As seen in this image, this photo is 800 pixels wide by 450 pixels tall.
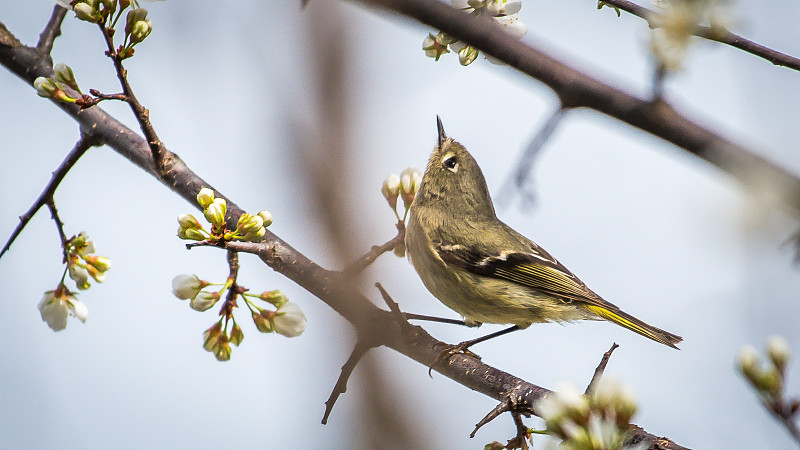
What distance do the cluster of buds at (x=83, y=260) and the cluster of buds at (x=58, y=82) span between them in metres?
0.43

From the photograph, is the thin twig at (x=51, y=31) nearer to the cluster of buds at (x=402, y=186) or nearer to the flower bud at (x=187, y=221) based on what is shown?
the flower bud at (x=187, y=221)


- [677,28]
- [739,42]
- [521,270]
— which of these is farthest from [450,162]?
[677,28]

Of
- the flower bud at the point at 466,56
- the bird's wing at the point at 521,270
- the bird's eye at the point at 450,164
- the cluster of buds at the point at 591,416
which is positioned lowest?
the cluster of buds at the point at 591,416

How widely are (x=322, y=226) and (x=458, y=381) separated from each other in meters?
0.62

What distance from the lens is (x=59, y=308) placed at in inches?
83.1

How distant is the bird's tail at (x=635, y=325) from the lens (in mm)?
2732

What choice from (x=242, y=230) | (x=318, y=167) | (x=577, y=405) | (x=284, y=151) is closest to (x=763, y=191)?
(x=577, y=405)

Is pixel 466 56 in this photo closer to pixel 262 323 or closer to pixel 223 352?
pixel 262 323

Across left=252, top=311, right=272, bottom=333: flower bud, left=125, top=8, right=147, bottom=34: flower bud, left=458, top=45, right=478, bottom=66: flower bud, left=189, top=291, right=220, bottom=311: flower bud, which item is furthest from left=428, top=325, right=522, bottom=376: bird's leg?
left=125, top=8, right=147, bottom=34: flower bud

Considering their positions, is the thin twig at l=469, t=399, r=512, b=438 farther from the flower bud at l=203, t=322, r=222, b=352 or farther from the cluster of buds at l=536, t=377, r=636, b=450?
the flower bud at l=203, t=322, r=222, b=352

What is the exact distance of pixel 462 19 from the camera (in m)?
0.88

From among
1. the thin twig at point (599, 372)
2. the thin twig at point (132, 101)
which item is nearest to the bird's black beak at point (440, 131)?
the thin twig at point (132, 101)

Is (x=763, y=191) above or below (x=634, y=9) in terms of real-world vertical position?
below

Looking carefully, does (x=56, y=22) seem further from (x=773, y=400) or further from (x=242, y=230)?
(x=773, y=400)
